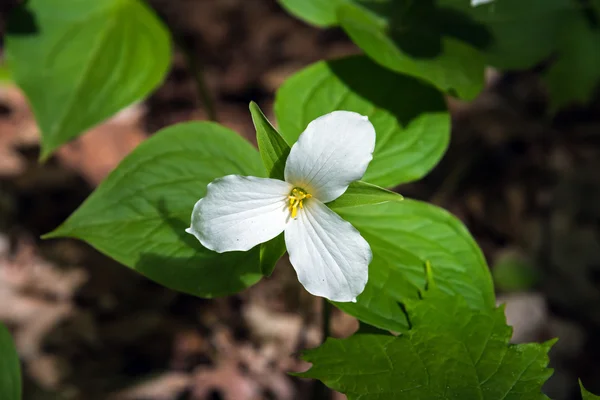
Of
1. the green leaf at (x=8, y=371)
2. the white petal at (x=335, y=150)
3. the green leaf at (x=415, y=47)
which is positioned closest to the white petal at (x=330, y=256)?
the white petal at (x=335, y=150)

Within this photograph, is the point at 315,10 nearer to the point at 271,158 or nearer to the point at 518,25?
the point at 518,25

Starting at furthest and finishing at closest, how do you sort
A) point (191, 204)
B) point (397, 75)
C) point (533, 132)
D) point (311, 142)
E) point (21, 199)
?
1. point (533, 132)
2. point (21, 199)
3. point (397, 75)
4. point (191, 204)
5. point (311, 142)

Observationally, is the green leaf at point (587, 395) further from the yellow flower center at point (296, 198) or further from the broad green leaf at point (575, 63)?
the broad green leaf at point (575, 63)

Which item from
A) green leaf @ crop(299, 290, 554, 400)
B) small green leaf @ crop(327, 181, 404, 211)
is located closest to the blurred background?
green leaf @ crop(299, 290, 554, 400)

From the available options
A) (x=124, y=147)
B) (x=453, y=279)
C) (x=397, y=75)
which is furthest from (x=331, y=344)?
(x=124, y=147)

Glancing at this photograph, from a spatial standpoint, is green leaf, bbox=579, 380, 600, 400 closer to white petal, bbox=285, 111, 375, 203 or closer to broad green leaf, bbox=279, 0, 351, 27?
white petal, bbox=285, 111, 375, 203

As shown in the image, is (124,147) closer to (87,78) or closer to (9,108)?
(9,108)

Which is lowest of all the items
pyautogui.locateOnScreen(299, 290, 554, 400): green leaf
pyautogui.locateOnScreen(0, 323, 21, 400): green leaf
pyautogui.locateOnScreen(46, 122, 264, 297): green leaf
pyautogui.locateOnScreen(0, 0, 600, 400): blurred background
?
pyautogui.locateOnScreen(0, 0, 600, 400): blurred background
